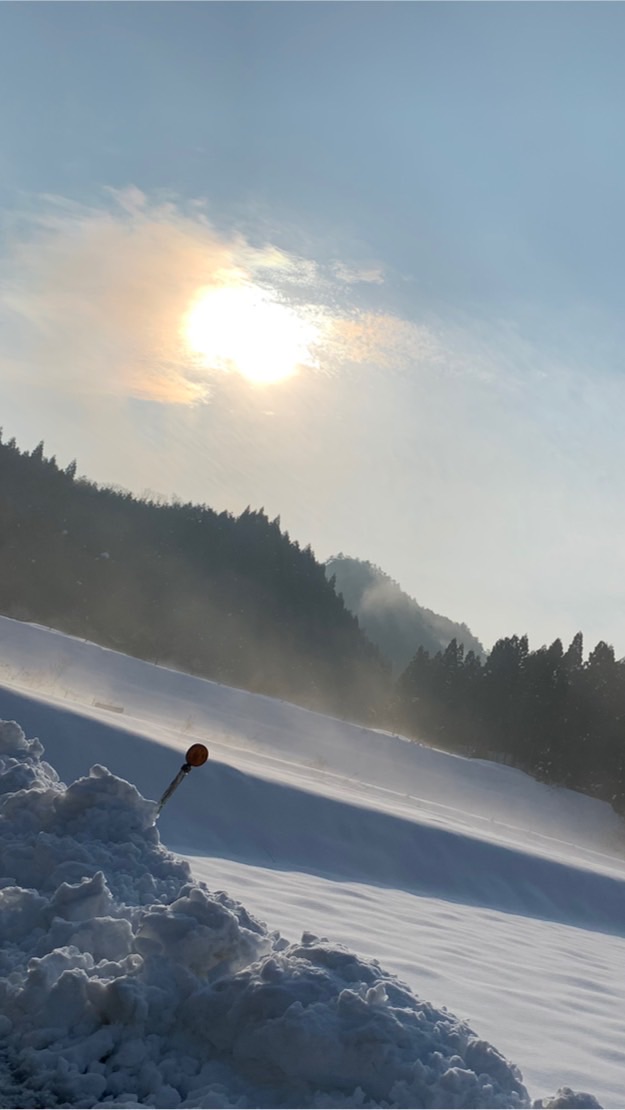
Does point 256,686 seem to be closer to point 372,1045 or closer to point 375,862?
point 375,862

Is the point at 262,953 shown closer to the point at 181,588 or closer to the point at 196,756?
the point at 196,756

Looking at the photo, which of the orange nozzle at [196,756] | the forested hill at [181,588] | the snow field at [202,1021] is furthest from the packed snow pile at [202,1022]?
the forested hill at [181,588]

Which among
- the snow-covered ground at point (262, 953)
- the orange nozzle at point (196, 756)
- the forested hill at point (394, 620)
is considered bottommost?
the snow-covered ground at point (262, 953)

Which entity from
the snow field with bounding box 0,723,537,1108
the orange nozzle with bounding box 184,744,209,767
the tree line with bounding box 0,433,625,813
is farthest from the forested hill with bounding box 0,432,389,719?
the snow field with bounding box 0,723,537,1108

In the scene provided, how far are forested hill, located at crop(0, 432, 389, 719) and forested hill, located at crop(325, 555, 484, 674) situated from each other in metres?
38.6

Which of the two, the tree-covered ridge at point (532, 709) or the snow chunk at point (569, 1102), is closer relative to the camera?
the snow chunk at point (569, 1102)

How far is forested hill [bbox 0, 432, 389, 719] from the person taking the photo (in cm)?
6372

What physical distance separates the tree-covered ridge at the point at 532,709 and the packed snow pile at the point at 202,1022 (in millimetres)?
43282

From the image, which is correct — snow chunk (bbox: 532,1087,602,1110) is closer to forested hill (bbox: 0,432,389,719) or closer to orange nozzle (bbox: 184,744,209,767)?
orange nozzle (bbox: 184,744,209,767)

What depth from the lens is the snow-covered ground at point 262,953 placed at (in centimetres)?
328

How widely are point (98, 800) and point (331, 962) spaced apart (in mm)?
1860

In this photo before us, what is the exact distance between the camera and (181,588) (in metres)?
71.9

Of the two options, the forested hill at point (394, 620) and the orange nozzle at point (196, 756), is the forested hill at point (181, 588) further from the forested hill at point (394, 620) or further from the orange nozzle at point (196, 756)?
the orange nozzle at point (196, 756)

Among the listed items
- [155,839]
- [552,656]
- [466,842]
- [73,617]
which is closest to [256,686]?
[73,617]
